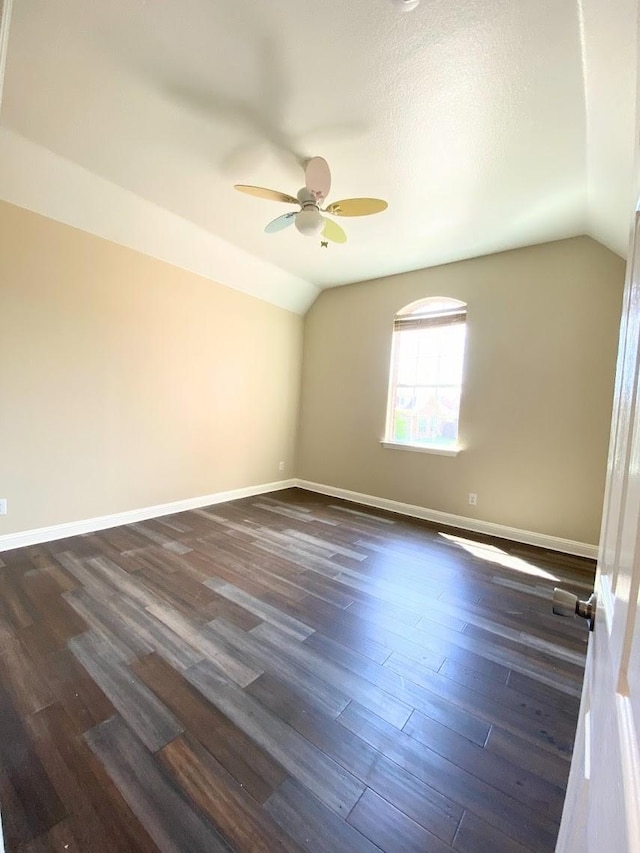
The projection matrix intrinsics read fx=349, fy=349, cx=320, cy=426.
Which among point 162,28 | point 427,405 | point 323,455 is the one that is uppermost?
point 162,28

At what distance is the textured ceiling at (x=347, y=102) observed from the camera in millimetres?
1456

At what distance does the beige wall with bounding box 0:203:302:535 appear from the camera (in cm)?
266

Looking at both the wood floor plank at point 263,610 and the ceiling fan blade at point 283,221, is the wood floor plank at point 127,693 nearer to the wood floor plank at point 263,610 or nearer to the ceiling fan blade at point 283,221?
the wood floor plank at point 263,610

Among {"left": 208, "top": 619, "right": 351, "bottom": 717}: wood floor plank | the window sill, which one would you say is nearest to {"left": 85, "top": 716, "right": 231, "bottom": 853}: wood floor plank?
{"left": 208, "top": 619, "right": 351, "bottom": 717}: wood floor plank

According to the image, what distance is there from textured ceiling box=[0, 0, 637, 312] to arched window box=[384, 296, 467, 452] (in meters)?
1.12

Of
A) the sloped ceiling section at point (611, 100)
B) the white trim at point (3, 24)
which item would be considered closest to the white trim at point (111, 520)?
the white trim at point (3, 24)

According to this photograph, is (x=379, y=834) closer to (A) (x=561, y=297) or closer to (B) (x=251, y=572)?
(B) (x=251, y=572)

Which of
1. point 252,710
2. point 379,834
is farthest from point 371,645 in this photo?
point 379,834

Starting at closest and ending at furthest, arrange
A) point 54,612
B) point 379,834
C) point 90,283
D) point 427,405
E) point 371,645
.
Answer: point 379,834 < point 371,645 < point 54,612 < point 90,283 < point 427,405

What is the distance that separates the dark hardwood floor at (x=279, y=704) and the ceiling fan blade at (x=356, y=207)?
2.43 m

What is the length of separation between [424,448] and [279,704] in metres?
2.98

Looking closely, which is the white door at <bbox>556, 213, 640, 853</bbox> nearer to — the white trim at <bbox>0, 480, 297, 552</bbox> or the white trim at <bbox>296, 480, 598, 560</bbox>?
the white trim at <bbox>296, 480, 598, 560</bbox>

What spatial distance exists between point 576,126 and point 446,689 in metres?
2.94

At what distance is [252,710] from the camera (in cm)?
140
